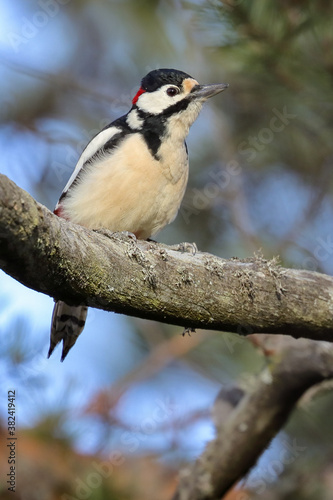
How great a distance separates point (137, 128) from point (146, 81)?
1.70 feet

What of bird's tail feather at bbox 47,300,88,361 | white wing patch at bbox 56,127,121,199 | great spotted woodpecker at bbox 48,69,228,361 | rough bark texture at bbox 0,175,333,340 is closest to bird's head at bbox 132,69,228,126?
great spotted woodpecker at bbox 48,69,228,361

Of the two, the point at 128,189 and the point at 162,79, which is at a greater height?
the point at 162,79

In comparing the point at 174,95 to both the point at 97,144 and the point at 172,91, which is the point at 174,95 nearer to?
the point at 172,91

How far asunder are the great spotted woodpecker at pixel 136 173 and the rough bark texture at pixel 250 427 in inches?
39.8

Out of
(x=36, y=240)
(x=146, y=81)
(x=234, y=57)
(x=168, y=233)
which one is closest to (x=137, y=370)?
(x=168, y=233)

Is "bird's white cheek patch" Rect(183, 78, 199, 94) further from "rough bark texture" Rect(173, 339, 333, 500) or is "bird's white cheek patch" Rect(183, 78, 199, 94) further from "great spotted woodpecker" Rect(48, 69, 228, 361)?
"rough bark texture" Rect(173, 339, 333, 500)

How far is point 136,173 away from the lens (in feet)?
12.6

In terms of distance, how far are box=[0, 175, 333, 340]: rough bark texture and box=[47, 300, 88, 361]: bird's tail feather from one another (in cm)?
139

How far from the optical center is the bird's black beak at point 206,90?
420 cm

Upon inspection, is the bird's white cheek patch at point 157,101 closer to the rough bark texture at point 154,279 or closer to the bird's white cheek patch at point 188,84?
the bird's white cheek patch at point 188,84

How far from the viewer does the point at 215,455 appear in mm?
3615

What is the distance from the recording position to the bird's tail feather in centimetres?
394

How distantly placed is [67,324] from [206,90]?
1.73m

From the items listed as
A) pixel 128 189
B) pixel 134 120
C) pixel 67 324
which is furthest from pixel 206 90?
pixel 67 324
